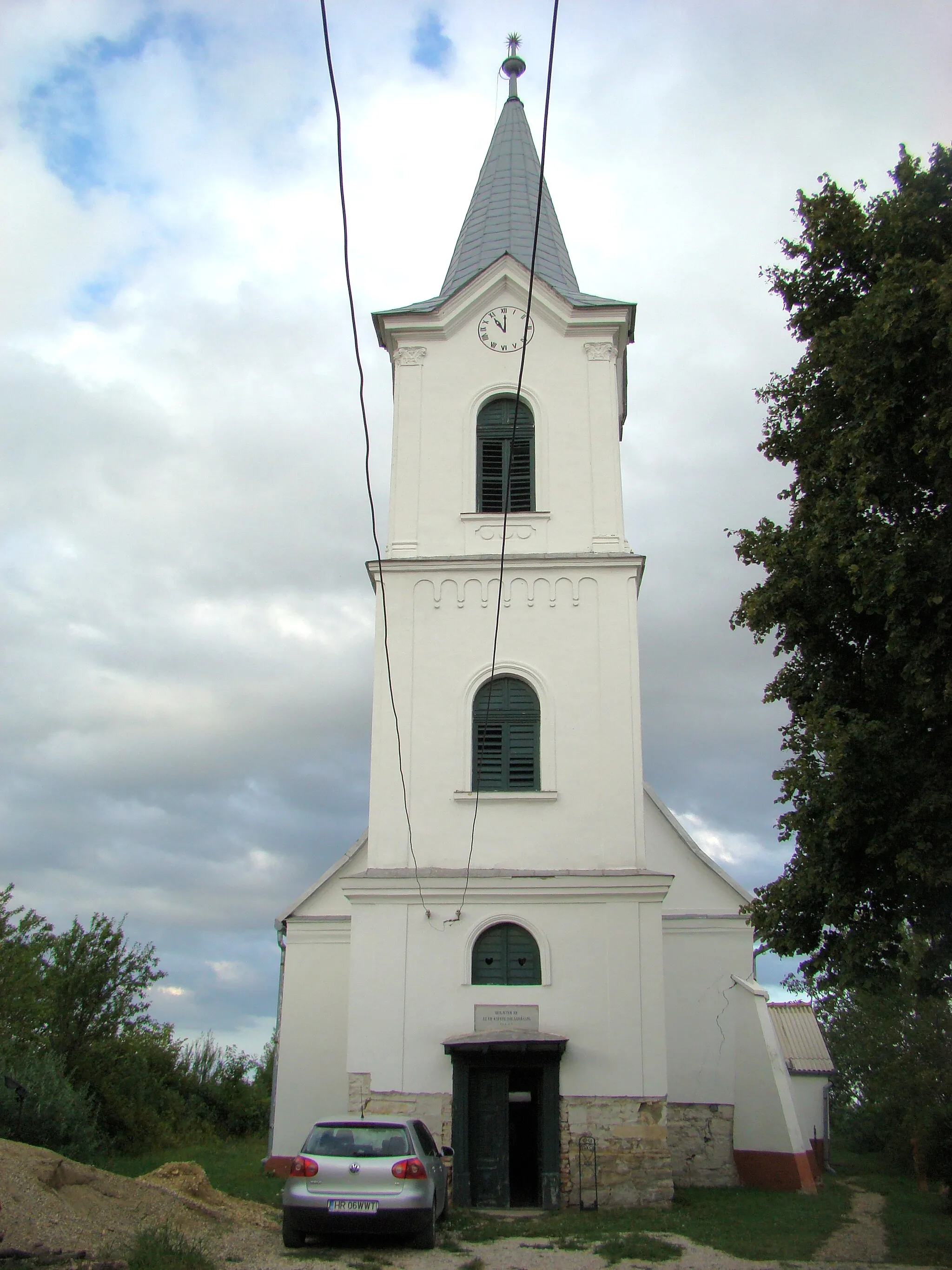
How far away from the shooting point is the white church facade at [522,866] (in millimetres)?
16578

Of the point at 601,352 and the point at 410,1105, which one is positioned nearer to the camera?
the point at 410,1105

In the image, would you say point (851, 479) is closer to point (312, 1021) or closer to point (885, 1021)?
point (312, 1021)

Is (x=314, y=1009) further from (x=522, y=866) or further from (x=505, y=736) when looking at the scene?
(x=505, y=736)

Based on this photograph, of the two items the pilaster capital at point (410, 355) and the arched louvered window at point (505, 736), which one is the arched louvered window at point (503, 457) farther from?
the arched louvered window at point (505, 736)

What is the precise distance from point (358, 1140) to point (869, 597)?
771 centimetres

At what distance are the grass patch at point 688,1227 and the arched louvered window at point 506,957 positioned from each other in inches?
127

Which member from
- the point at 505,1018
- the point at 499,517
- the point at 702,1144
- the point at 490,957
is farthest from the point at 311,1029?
the point at 499,517

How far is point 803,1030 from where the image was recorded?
38.2 meters

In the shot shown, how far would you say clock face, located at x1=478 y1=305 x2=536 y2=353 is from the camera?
21.6 meters

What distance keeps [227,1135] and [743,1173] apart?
20.3 metres

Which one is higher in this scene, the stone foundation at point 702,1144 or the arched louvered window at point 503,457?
the arched louvered window at point 503,457

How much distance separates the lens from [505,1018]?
16938mm

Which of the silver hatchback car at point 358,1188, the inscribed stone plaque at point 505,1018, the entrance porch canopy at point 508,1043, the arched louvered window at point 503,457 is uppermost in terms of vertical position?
the arched louvered window at point 503,457

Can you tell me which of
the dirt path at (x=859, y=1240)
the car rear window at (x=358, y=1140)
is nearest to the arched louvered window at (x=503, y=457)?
the car rear window at (x=358, y=1140)
